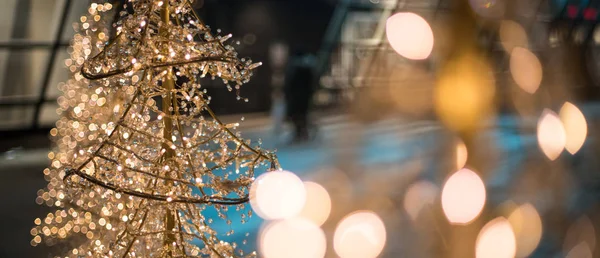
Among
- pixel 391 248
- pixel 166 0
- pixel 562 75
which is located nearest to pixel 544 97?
pixel 562 75

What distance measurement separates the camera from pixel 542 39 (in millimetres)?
8438

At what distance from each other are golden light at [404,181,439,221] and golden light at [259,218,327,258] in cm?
65

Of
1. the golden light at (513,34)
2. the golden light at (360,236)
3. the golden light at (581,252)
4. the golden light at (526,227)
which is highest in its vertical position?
the golden light at (513,34)

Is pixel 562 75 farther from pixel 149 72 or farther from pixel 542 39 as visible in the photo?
pixel 149 72

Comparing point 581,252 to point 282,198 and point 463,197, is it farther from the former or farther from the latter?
point 282,198

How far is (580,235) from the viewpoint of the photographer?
3.03 meters

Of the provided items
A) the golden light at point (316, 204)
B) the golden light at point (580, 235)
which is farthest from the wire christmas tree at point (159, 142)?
the golden light at point (316, 204)

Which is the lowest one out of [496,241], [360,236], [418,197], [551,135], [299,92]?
[496,241]

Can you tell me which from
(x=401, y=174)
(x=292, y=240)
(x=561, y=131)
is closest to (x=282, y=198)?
(x=292, y=240)

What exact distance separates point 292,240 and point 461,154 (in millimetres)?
3128

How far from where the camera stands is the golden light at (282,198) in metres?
3.38

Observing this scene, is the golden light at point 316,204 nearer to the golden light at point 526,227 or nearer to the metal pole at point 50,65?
the golden light at point 526,227

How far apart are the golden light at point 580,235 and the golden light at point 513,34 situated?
550 centimetres

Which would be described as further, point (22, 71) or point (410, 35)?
point (410, 35)
